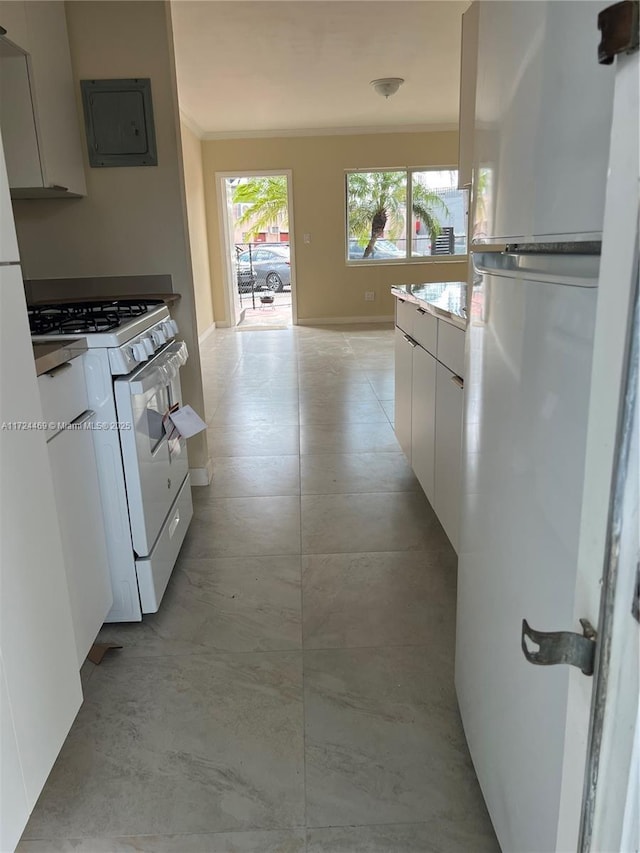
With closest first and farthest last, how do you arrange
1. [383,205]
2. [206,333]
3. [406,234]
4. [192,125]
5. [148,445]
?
[148,445]
[192,125]
[206,333]
[383,205]
[406,234]

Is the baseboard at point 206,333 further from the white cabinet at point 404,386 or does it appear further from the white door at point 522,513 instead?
the white door at point 522,513

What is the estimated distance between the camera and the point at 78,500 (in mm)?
1590

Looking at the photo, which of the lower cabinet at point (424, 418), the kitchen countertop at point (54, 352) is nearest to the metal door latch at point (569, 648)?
the kitchen countertop at point (54, 352)

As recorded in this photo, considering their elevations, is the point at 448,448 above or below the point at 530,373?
below

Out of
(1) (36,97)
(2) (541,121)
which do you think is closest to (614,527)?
(2) (541,121)

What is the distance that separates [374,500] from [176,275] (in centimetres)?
140

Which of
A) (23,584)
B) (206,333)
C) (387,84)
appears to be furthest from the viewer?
(206,333)

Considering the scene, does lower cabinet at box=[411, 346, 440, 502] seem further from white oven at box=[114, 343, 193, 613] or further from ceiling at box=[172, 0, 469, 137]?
ceiling at box=[172, 0, 469, 137]

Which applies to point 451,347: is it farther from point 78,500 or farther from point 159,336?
point 78,500

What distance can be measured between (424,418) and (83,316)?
1329mm

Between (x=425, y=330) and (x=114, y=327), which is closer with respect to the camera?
(x=114, y=327)

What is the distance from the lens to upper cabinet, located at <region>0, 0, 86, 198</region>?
2129 mm

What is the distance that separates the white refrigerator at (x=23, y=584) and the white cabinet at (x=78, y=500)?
202mm

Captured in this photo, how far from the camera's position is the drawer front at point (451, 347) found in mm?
1843
